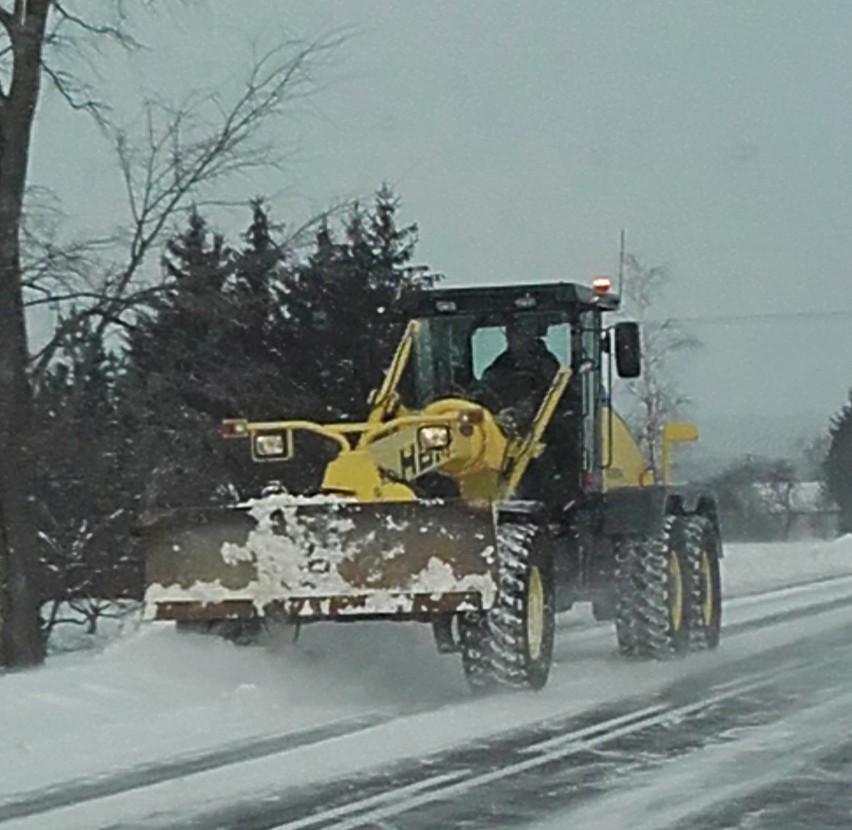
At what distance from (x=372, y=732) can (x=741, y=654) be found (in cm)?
592

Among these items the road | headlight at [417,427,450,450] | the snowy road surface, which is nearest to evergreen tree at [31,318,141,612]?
the snowy road surface

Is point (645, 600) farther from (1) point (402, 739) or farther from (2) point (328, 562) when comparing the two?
(1) point (402, 739)

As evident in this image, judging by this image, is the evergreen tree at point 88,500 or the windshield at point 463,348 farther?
the evergreen tree at point 88,500

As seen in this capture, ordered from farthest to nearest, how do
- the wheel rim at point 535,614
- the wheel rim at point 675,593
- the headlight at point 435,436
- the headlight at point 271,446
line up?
the wheel rim at point 675,593, the headlight at point 271,446, the headlight at point 435,436, the wheel rim at point 535,614

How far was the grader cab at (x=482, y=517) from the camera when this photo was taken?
13.0 m

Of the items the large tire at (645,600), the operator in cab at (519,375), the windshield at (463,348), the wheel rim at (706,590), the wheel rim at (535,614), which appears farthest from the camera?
the wheel rim at (706,590)

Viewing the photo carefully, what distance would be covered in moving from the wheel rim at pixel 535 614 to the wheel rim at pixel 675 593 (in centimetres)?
282

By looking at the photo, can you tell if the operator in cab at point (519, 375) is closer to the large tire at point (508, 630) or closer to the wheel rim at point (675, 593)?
the large tire at point (508, 630)

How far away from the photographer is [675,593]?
17031 mm

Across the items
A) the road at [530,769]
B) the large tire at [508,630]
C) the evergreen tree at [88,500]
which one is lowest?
the road at [530,769]

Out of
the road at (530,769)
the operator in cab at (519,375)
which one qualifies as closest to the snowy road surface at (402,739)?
the road at (530,769)

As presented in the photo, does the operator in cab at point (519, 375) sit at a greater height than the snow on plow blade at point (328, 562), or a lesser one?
greater

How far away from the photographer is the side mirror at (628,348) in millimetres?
15922

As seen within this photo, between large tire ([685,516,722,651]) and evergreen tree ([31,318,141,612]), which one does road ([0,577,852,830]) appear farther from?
evergreen tree ([31,318,141,612])
